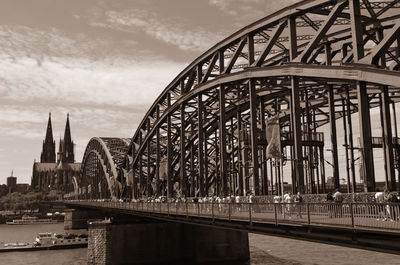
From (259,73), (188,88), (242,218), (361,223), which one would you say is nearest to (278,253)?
(188,88)

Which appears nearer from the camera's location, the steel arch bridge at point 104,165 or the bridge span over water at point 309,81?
the bridge span over water at point 309,81

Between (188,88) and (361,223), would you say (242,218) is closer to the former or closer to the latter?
(361,223)

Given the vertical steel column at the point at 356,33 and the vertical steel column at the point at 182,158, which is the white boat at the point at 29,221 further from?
the vertical steel column at the point at 356,33

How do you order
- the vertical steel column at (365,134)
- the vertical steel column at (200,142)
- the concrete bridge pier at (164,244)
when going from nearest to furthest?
the vertical steel column at (365,134)
the vertical steel column at (200,142)
the concrete bridge pier at (164,244)

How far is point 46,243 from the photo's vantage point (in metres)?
80.2

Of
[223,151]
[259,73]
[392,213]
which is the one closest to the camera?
[392,213]

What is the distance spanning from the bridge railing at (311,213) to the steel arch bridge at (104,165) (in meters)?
65.8

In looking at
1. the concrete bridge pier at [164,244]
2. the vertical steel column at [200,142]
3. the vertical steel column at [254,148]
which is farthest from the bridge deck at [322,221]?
the concrete bridge pier at [164,244]

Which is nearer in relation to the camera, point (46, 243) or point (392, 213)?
point (392, 213)

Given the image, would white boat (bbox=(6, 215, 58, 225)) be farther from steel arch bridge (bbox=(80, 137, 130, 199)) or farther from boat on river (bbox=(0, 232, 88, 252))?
boat on river (bbox=(0, 232, 88, 252))

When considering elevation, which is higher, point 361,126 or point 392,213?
point 361,126

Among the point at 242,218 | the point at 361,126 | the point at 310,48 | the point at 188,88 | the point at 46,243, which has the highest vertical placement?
the point at 188,88

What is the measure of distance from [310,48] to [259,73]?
628 cm

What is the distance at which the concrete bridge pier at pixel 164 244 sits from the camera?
5044 cm
